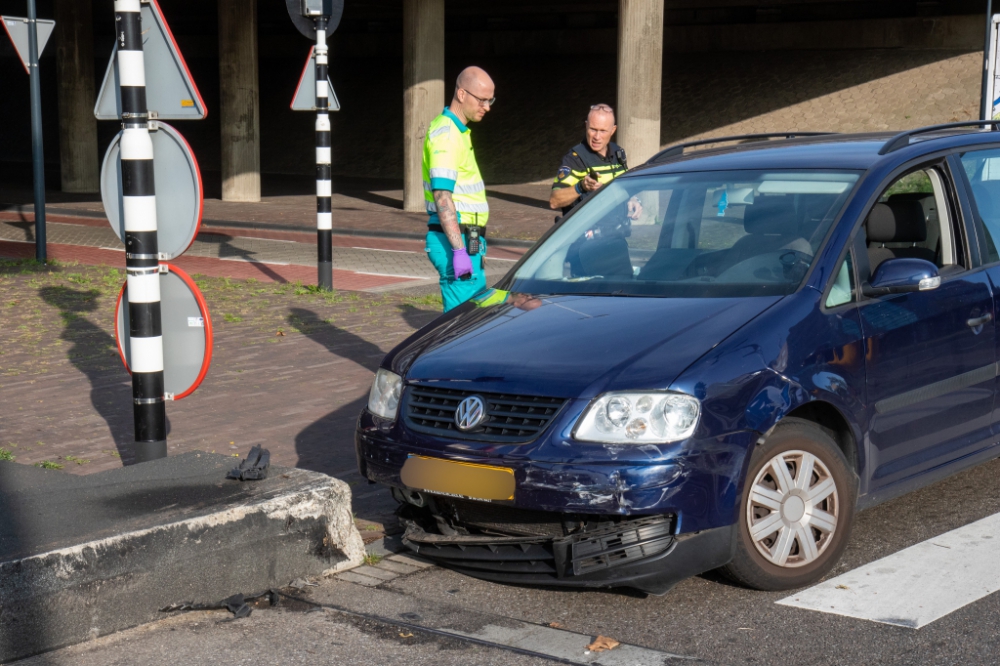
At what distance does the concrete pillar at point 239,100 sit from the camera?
93.0ft

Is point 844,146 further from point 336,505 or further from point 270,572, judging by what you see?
point 270,572

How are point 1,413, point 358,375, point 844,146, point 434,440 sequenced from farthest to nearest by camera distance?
point 358,375
point 1,413
point 844,146
point 434,440

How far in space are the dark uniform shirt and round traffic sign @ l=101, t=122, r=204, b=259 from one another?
11.0ft

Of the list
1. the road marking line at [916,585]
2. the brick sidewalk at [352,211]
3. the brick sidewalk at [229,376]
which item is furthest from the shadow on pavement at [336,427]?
the brick sidewalk at [352,211]

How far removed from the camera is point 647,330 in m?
4.46

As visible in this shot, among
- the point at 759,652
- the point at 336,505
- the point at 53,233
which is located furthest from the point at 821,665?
the point at 53,233

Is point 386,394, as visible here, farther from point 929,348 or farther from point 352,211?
point 352,211

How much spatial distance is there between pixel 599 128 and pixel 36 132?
378 inches

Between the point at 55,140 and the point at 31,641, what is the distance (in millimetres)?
47647

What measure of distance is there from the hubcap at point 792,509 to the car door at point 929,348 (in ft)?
1.10

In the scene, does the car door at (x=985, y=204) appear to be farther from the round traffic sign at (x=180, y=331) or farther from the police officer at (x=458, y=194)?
the round traffic sign at (x=180, y=331)

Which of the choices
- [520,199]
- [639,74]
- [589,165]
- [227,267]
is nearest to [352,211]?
[520,199]

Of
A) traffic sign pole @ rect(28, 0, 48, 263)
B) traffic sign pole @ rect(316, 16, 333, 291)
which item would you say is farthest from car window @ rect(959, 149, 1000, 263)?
traffic sign pole @ rect(28, 0, 48, 263)

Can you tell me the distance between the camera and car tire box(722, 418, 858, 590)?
4.26m
